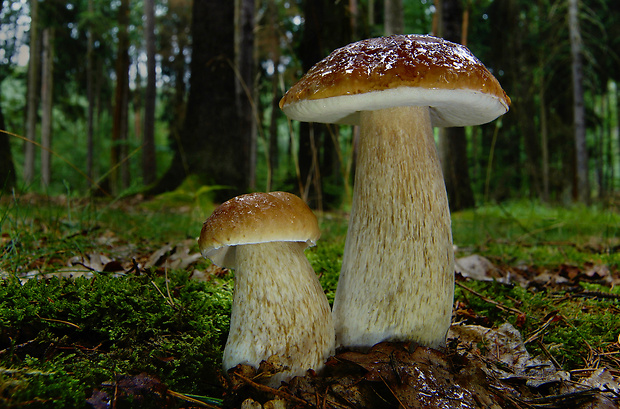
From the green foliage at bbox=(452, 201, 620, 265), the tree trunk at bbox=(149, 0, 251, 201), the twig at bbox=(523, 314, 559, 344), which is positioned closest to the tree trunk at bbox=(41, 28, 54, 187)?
the tree trunk at bbox=(149, 0, 251, 201)

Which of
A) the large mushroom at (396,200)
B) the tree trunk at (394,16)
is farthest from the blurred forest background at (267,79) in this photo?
the large mushroom at (396,200)

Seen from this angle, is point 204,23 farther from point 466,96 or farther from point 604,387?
point 604,387

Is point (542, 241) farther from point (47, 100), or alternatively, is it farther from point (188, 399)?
point (47, 100)

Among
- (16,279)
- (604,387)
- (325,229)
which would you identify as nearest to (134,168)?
(325,229)

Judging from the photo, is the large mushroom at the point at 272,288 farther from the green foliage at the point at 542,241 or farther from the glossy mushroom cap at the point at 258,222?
the green foliage at the point at 542,241

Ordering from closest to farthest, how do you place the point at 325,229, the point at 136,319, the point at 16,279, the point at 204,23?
the point at 136,319
the point at 16,279
the point at 325,229
the point at 204,23

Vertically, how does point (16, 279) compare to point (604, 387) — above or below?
above
